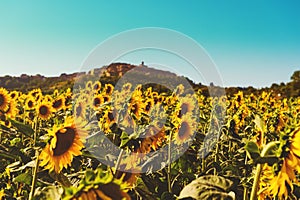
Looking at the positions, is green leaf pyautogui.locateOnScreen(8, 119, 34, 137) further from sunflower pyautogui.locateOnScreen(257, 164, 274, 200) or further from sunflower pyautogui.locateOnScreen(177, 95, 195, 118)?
sunflower pyautogui.locateOnScreen(177, 95, 195, 118)

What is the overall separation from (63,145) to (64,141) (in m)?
0.04

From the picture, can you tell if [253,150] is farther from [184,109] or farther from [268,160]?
[184,109]

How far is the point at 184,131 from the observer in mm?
5570

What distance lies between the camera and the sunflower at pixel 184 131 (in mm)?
5466

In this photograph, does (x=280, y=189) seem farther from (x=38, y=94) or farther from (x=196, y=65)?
(x=38, y=94)

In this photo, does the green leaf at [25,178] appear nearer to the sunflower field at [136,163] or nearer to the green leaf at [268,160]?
the sunflower field at [136,163]

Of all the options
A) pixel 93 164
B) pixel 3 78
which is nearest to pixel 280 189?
pixel 93 164

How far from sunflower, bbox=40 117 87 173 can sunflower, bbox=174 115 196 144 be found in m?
3.07

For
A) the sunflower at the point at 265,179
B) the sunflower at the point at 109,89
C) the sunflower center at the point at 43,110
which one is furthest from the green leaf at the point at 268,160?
the sunflower at the point at 109,89

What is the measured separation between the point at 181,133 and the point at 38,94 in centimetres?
451

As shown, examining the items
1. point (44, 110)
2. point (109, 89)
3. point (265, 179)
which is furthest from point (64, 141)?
point (109, 89)

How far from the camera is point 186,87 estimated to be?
36.6 ft

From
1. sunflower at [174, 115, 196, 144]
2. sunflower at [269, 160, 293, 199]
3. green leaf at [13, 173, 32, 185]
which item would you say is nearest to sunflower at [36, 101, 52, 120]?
sunflower at [174, 115, 196, 144]

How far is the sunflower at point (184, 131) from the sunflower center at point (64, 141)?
3.12 meters
